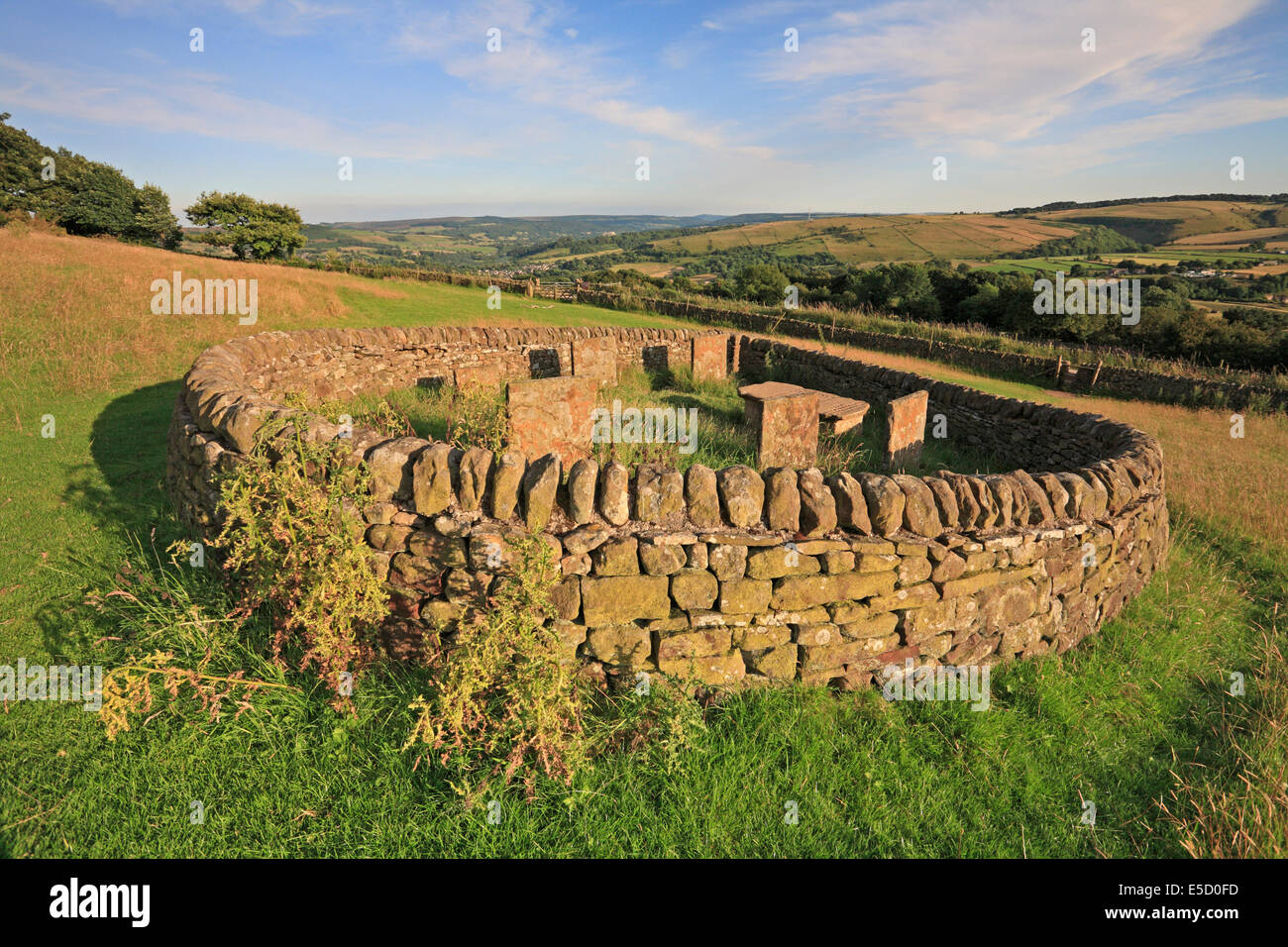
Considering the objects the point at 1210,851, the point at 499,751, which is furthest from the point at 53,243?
the point at 1210,851

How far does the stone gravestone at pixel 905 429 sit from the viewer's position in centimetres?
867

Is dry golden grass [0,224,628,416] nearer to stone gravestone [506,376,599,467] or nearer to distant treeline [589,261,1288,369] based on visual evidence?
stone gravestone [506,376,599,467]

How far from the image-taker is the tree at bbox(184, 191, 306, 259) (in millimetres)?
43469

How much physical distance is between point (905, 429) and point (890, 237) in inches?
4047

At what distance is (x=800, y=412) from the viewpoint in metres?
8.39

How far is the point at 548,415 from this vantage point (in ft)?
25.2

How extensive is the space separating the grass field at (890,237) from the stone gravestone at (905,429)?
8108cm

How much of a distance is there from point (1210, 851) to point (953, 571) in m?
1.88

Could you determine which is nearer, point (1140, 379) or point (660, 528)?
point (660, 528)

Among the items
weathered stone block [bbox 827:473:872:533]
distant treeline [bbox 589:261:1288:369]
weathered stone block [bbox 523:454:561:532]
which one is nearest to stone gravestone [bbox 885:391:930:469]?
weathered stone block [bbox 827:473:872:533]

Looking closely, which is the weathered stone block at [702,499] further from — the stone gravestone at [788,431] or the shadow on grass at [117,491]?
the shadow on grass at [117,491]

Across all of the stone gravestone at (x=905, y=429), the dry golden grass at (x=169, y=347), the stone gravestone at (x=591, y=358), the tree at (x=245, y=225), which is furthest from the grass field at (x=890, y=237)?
the stone gravestone at (x=905, y=429)

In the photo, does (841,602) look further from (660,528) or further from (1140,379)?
(1140,379)
